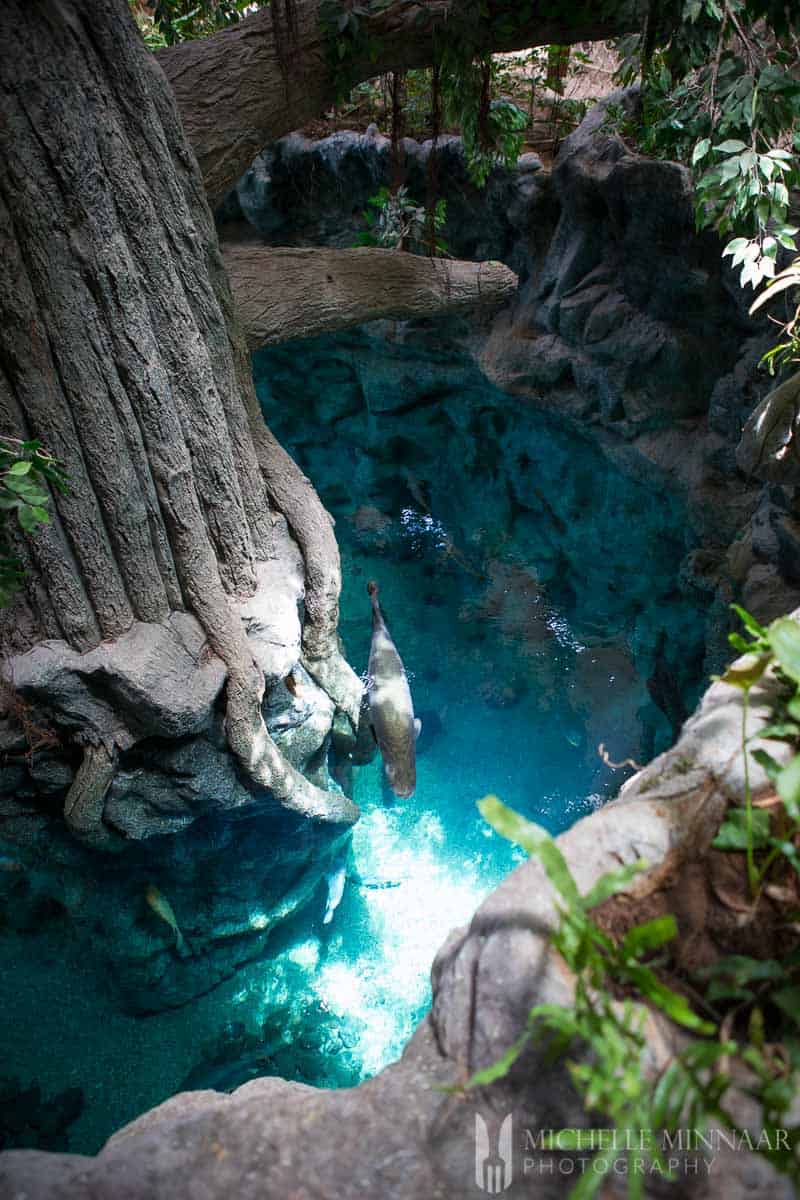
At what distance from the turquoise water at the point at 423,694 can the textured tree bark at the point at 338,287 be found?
226 cm

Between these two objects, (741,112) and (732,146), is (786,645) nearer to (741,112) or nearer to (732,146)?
(732,146)

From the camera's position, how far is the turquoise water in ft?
12.2

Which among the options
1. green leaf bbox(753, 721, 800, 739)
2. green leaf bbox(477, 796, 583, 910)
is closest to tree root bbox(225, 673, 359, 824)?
green leaf bbox(477, 796, 583, 910)

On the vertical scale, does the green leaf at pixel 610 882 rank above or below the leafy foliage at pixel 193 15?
below

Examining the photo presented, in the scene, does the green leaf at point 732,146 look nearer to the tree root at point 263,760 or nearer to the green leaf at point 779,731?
the green leaf at point 779,731

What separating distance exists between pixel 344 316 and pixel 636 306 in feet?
8.28

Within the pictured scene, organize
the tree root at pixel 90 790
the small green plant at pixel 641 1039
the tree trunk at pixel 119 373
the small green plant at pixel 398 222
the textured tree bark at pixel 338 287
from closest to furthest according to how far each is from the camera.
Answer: the small green plant at pixel 641 1039 < the tree trunk at pixel 119 373 < the tree root at pixel 90 790 < the textured tree bark at pixel 338 287 < the small green plant at pixel 398 222

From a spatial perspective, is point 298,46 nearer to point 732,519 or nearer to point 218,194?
point 218,194

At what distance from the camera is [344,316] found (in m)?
4.32

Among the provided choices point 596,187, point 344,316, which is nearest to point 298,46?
point 344,316

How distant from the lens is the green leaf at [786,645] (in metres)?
1.52

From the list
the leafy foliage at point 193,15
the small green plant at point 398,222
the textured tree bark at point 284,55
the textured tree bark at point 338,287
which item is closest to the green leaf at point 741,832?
the textured tree bark at point 338,287

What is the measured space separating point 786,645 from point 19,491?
224 cm

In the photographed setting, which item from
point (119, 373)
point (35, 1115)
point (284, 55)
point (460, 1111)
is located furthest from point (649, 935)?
point (284, 55)
